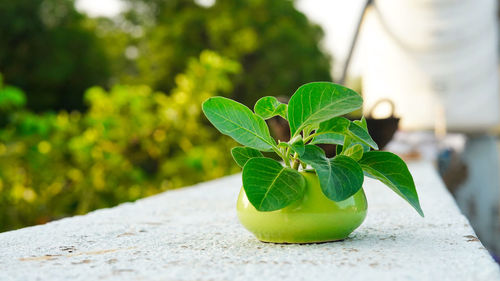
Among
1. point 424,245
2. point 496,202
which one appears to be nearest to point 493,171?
point 496,202

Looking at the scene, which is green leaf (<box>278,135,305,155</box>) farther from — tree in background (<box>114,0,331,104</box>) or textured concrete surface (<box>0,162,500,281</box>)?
tree in background (<box>114,0,331,104</box>)

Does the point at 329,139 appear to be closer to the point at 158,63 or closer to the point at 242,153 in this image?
the point at 242,153

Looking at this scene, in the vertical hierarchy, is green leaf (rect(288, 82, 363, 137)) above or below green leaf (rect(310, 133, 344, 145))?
above

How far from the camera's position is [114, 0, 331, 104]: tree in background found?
45.1ft

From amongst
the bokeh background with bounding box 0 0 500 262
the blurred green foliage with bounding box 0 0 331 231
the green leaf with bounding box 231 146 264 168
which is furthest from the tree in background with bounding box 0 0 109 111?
the green leaf with bounding box 231 146 264 168

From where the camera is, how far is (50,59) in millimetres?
14062

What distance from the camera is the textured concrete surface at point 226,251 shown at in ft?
2.24

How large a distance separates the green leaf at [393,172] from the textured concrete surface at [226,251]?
0.07m

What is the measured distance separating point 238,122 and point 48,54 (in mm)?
14293

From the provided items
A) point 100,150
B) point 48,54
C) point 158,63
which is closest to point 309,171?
point 100,150

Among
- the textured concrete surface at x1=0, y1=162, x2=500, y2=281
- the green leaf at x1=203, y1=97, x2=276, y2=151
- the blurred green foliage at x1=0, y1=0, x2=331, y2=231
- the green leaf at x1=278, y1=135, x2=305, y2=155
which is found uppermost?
the blurred green foliage at x1=0, y1=0, x2=331, y2=231

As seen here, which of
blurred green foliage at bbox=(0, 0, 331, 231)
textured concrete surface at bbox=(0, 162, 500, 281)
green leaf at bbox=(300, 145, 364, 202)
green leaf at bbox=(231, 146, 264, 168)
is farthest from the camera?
blurred green foliage at bbox=(0, 0, 331, 231)

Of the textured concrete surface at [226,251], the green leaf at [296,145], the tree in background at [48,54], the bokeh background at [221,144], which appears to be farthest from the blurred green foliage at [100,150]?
the tree in background at [48,54]

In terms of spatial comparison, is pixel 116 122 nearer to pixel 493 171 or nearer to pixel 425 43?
pixel 425 43
